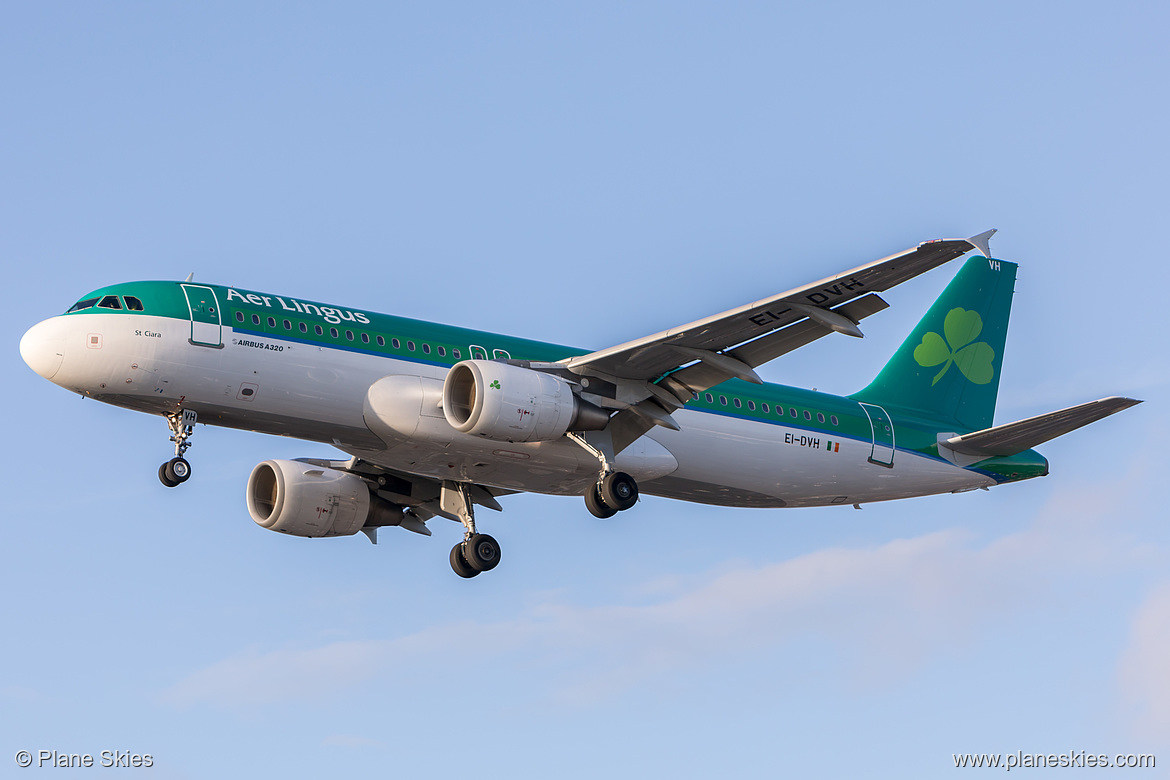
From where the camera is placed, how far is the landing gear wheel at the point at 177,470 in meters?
29.5

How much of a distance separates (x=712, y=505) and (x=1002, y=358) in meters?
11.4

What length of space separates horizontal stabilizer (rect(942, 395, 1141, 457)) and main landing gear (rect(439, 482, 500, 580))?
1257 centimetres

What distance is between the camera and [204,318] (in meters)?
29.5

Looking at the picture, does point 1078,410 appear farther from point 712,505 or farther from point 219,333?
point 219,333

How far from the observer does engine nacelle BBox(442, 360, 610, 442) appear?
1185 inches

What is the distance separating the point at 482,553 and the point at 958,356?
15.6 meters

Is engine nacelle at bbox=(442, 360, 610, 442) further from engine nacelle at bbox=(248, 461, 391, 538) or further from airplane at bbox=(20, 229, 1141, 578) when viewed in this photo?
engine nacelle at bbox=(248, 461, 391, 538)

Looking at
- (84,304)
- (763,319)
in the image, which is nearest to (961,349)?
(763,319)

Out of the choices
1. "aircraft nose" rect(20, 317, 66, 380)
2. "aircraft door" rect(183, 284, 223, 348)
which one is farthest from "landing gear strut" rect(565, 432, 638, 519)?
"aircraft nose" rect(20, 317, 66, 380)

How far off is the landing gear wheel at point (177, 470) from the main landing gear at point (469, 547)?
8.28m

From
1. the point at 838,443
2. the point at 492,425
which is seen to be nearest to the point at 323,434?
the point at 492,425

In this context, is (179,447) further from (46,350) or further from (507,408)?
(507,408)

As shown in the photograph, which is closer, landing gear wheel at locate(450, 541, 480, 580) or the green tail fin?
landing gear wheel at locate(450, 541, 480, 580)

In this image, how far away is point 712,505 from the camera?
122 ft
